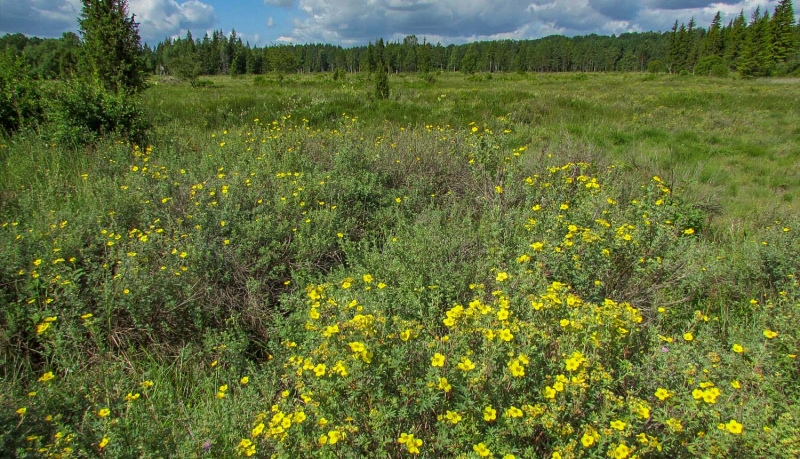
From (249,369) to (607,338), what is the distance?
206 cm

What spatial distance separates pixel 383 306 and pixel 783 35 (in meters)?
67.6

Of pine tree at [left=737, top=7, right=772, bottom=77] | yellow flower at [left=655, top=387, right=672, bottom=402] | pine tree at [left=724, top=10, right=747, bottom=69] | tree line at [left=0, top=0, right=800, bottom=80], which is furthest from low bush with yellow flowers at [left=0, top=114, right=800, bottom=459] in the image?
pine tree at [left=724, top=10, right=747, bottom=69]

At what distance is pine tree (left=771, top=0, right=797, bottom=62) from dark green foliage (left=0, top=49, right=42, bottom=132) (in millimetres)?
65650

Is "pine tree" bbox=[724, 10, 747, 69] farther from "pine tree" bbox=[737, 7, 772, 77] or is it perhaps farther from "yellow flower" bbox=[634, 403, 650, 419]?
"yellow flower" bbox=[634, 403, 650, 419]

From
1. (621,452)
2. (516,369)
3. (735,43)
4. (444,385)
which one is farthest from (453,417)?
(735,43)

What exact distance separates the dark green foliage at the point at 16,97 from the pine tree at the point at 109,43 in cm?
225

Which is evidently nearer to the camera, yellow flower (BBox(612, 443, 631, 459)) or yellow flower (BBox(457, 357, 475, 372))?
yellow flower (BBox(612, 443, 631, 459))

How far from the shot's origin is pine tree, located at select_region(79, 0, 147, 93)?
30.3 feet

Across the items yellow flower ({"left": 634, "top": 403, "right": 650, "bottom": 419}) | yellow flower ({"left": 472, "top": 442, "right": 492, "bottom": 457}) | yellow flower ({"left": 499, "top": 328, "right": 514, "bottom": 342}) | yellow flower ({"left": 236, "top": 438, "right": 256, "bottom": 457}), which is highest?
yellow flower ({"left": 499, "top": 328, "right": 514, "bottom": 342})

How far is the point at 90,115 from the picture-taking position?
616 centimetres

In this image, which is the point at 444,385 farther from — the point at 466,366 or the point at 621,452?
the point at 621,452

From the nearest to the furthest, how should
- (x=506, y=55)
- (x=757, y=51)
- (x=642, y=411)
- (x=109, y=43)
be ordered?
(x=642, y=411), (x=109, y=43), (x=757, y=51), (x=506, y=55)

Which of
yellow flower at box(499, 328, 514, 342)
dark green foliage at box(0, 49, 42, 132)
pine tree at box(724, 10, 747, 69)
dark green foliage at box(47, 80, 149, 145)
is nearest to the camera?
yellow flower at box(499, 328, 514, 342)

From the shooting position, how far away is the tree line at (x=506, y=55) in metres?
46.3
